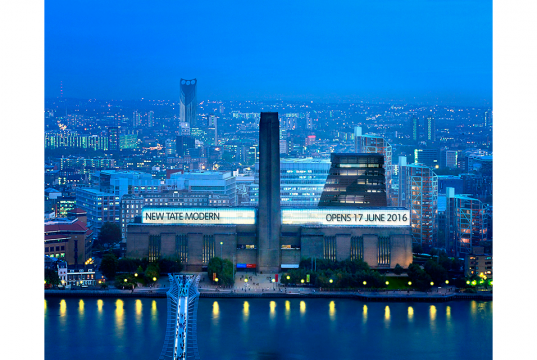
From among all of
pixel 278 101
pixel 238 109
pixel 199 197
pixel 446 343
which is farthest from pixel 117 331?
pixel 238 109

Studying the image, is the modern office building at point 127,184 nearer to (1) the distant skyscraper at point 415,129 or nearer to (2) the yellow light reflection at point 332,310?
(1) the distant skyscraper at point 415,129

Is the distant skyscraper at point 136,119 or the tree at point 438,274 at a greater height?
the distant skyscraper at point 136,119

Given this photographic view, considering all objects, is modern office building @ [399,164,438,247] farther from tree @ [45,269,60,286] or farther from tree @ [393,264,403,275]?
tree @ [45,269,60,286]

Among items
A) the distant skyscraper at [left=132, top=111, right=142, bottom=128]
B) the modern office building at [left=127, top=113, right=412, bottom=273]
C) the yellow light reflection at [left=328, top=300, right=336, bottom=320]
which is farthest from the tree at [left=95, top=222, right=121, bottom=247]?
the distant skyscraper at [left=132, top=111, right=142, bottom=128]

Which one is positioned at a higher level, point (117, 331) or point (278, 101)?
point (278, 101)

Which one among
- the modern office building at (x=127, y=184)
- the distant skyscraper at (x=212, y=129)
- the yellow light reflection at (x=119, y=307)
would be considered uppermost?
the distant skyscraper at (x=212, y=129)

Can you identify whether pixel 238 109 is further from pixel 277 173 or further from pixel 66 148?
pixel 277 173

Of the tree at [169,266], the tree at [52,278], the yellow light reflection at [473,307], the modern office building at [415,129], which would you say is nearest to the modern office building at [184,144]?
the modern office building at [415,129]
